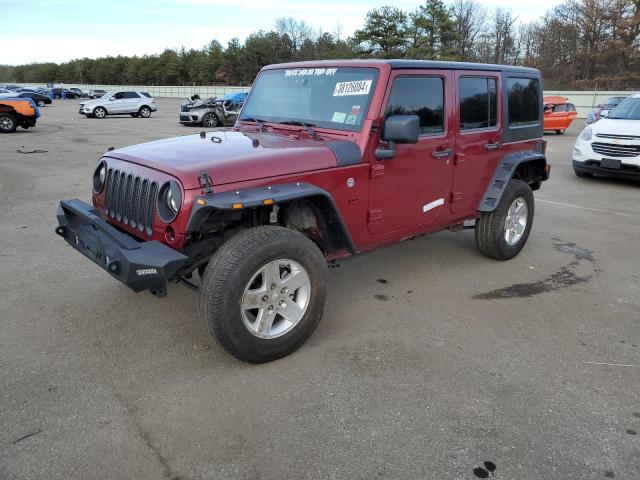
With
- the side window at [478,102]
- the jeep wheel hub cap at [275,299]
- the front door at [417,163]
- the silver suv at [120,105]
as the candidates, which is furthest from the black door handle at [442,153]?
the silver suv at [120,105]

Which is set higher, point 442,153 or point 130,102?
point 130,102

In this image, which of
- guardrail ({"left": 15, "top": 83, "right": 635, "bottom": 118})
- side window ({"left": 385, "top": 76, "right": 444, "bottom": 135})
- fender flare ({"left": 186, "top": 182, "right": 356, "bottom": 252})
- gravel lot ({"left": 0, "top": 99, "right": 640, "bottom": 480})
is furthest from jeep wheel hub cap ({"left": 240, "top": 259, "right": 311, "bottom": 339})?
guardrail ({"left": 15, "top": 83, "right": 635, "bottom": 118})

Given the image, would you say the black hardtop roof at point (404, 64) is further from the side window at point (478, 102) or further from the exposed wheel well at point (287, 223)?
the exposed wheel well at point (287, 223)

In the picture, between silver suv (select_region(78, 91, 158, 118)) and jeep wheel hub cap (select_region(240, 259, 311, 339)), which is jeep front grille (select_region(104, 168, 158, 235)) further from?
silver suv (select_region(78, 91, 158, 118))

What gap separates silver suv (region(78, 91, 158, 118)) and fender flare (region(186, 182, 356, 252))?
99.2 feet

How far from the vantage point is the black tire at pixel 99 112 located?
2989 cm

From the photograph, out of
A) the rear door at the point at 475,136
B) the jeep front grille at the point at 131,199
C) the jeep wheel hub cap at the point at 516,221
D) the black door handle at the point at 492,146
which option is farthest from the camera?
the jeep wheel hub cap at the point at 516,221

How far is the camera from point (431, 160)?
4.34 metres

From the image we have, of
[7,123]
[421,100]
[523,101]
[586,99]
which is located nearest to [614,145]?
[523,101]

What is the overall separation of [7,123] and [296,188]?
1957 centimetres

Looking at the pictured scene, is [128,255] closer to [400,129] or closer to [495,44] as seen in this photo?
[400,129]

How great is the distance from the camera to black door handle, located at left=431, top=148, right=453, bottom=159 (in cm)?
435

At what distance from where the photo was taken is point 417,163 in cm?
421

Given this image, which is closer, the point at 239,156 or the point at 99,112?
the point at 239,156
